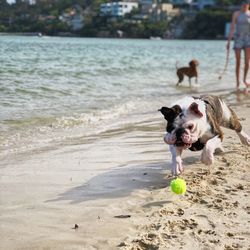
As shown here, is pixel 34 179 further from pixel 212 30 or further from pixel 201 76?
pixel 212 30

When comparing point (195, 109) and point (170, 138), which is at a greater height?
point (195, 109)

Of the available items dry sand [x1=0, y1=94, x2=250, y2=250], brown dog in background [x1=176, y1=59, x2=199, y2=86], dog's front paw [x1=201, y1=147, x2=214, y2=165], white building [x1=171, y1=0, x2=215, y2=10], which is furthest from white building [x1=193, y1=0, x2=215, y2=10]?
dog's front paw [x1=201, y1=147, x2=214, y2=165]

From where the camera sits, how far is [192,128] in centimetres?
362

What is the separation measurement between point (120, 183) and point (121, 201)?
0.44m

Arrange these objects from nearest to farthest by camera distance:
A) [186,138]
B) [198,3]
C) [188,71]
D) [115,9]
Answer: [186,138] < [188,71] < [115,9] < [198,3]

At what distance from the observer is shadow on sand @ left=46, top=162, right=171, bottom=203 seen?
3439 millimetres

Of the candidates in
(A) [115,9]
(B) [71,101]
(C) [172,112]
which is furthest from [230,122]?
(A) [115,9]

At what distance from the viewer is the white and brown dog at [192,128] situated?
3594 mm

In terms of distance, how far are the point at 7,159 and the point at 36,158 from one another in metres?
0.26

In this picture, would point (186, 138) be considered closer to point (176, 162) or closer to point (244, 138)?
point (176, 162)

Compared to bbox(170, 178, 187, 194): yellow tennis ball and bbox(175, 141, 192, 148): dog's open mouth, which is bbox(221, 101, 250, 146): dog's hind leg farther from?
bbox(170, 178, 187, 194): yellow tennis ball

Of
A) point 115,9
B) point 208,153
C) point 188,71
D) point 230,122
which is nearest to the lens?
point 208,153

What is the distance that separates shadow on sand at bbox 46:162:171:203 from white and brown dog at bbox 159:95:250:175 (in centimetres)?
21

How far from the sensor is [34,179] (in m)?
3.84
